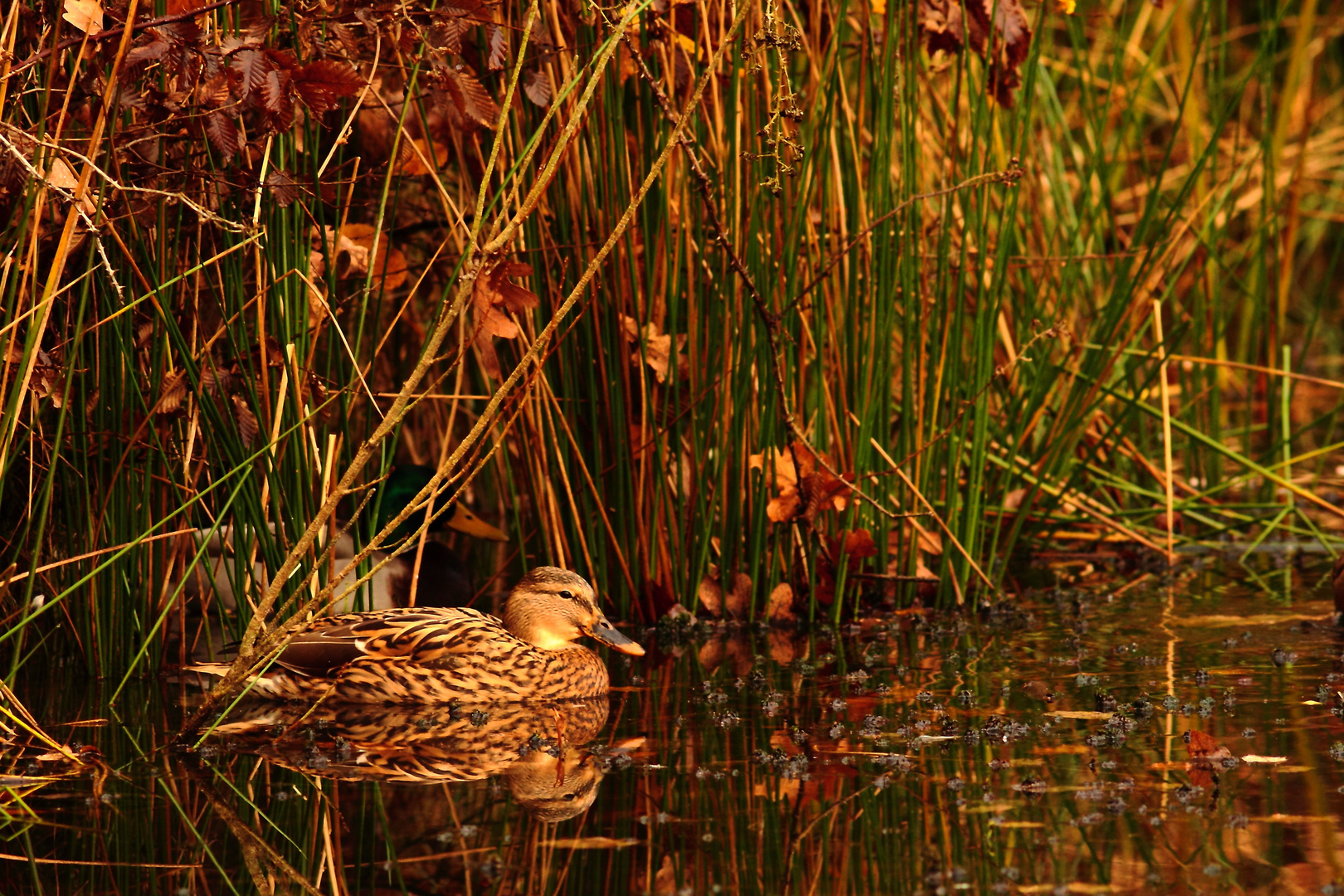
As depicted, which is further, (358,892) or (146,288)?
(146,288)

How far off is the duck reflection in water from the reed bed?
9.2 inches

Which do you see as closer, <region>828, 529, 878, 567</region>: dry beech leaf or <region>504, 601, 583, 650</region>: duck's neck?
<region>504, 601, 583, 650</region>: duck's neck

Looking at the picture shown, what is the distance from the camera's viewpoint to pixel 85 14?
2.95 m

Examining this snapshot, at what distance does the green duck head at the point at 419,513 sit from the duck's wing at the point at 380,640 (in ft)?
4.26

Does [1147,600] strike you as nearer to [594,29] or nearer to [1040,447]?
[1040,447]

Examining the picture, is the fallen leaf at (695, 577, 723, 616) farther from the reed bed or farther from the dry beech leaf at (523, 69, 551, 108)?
the dry beech leaf at (523, 69, 551, 108)

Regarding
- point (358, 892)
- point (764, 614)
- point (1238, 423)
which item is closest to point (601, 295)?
point (764, 614)

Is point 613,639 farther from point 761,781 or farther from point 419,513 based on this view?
point 419,513

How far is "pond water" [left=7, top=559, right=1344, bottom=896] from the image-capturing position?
2338 mm

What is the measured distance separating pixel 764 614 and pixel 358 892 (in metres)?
2.19

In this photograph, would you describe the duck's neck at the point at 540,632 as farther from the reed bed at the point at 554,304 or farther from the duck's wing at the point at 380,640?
the reed bed at the point at 554,304

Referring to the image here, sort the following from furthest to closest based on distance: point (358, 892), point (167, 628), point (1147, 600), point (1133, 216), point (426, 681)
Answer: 1. point (1133, 216)
2. point (1147, 600)
3. point (167, 628)
4. point (426, 681)
5. point (358, 892)

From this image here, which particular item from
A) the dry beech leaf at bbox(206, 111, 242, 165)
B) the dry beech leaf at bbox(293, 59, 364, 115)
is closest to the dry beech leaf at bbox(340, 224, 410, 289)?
the dry beech leaf at bbox(206, 111, 242, 165)

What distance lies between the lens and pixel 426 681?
356 cm
